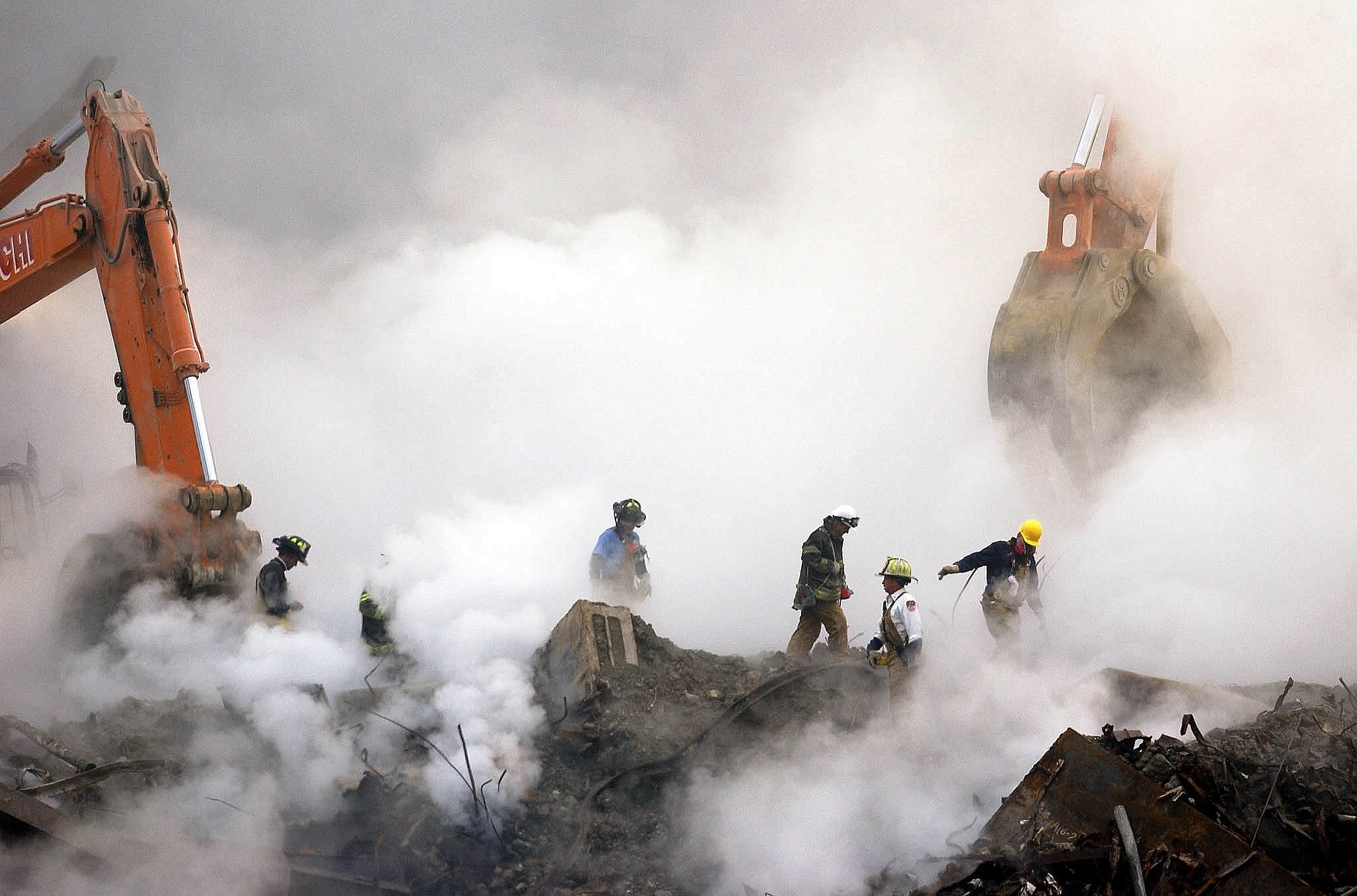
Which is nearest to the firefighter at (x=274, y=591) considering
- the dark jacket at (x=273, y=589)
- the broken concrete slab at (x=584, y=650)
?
the dark jacket at (x=273, y=589)

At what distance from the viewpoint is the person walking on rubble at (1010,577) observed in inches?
372

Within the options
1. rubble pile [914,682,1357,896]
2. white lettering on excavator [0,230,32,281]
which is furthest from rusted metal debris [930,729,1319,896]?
white lettering on excavator [0,230,32,281]

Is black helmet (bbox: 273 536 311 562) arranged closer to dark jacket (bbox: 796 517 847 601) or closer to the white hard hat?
dark jacket (bbox: 796 517 847 601)

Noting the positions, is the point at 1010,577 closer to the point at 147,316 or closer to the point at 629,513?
the point at 629,513

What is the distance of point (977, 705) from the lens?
8.59 m

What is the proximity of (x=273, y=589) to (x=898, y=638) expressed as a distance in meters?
4.25

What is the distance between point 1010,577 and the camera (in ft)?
31.2

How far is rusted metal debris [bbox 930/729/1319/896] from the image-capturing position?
5.20 metres

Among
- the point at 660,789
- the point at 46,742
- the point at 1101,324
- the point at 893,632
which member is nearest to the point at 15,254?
the point at 46,742

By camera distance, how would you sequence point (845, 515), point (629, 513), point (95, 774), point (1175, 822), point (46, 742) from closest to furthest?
point (1175, 822) < point (95, 774) < point (46, 742) < point (845, 515) < point (629, 513)

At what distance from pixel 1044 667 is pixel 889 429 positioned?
21.3ft

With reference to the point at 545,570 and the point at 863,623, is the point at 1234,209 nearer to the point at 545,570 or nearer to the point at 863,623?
the point at 863,623

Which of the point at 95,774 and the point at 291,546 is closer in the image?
the point at 95,774

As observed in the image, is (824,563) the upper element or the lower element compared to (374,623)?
lower
